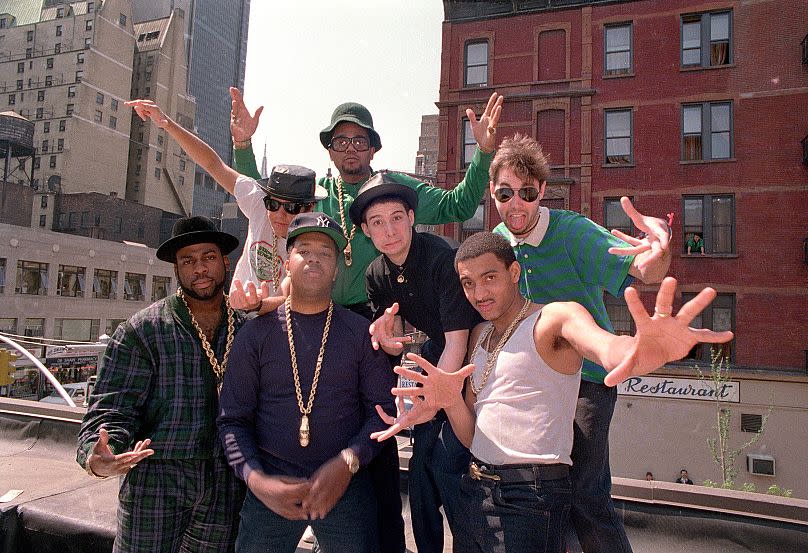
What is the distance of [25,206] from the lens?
1939 inches

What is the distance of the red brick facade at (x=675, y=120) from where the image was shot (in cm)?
1791

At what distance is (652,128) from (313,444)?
2010cm

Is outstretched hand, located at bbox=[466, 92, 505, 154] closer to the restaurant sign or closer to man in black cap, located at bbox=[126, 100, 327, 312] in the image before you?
man in black cap, located at bbox=[126, 100, 327, 312]

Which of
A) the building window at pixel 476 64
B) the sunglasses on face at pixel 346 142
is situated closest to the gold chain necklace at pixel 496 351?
the sunglasses on face at pixel 346 142

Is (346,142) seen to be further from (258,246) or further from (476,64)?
(476,64)

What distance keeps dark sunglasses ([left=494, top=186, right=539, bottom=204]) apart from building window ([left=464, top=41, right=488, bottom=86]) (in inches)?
779

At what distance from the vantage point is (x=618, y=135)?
65.0ft

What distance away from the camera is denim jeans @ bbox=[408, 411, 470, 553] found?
289 centimetres

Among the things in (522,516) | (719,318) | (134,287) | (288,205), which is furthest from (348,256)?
(134,287)

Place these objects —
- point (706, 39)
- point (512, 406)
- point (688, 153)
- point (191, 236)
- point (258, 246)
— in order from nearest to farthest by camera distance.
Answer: point (512, 406), point (191, 236), point (258, 246), point (688, 153), point (706, 39)

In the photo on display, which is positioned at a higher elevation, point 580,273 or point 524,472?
point 580,273

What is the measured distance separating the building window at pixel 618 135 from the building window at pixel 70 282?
3752 centimetres

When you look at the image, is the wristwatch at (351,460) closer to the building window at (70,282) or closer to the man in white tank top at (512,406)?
the man in white tank top at (512,406)

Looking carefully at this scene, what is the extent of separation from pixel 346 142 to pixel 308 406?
1.85 meters
